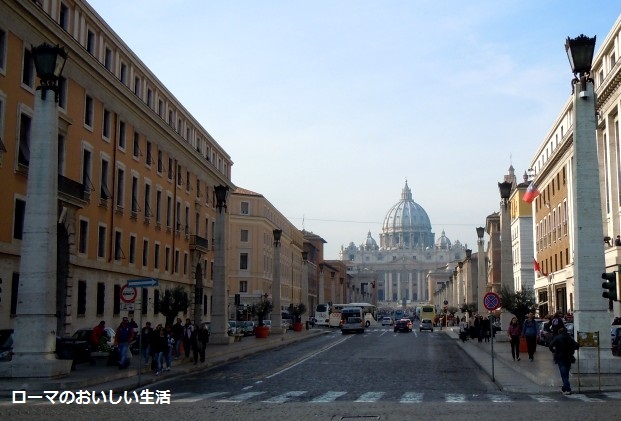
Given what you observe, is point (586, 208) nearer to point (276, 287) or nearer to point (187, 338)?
point (187, 338)

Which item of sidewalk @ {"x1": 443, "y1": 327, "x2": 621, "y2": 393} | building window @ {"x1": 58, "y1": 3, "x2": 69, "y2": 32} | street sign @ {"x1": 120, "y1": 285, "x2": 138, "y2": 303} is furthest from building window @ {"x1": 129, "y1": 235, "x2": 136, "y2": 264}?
street sign @ {"x1": 120, "y1": 285, "x2": 138, "y2": 303}

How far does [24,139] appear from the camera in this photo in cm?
3366

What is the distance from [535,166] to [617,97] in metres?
34.4

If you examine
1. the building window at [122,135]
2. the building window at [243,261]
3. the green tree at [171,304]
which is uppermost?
the building window at [122,135]

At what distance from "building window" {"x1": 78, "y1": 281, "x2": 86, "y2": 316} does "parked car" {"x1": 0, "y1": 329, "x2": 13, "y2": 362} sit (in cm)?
1273

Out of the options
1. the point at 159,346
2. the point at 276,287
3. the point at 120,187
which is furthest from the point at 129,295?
the point at 276,287

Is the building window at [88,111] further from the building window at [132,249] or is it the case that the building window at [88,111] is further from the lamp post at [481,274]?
the lamp post at [481,274]

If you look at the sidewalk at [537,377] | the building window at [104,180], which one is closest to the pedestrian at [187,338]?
the sidewalk at [537,377]

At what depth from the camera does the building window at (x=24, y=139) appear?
33.2 metres

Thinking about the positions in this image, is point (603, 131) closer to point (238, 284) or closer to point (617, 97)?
point (617, 97)

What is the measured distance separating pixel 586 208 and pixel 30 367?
16.5 m

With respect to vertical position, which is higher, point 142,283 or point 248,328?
point 142,283

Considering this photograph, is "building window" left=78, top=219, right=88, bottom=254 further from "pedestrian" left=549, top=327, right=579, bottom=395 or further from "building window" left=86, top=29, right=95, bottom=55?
"pedestrian" left=549, top=327, right=579, bottom=395

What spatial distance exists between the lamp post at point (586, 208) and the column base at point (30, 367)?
1508cm
